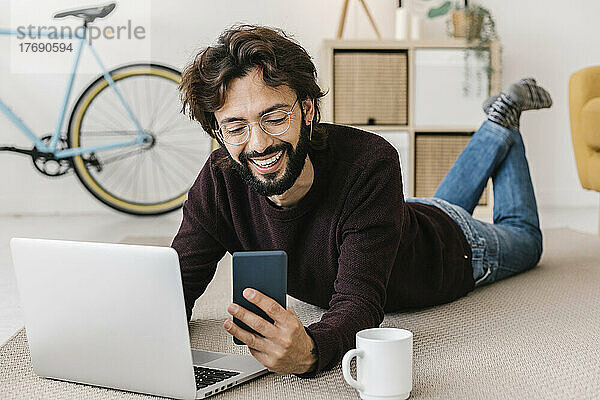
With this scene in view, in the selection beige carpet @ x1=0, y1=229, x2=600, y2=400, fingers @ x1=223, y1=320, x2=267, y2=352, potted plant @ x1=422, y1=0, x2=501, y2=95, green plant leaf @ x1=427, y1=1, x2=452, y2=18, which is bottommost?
beige carpet @ x1=0, y1=229, x2=600, y2=400

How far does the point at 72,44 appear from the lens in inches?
154

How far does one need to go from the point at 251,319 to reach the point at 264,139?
32cm

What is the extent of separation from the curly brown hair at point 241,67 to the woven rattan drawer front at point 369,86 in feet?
7.65

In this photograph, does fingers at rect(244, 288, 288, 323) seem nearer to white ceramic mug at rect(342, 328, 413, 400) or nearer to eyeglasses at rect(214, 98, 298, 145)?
white ceramic mug at rect(342, 328, 413, 400)

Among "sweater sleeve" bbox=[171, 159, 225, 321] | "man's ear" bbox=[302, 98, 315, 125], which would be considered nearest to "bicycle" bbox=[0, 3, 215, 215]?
"sweater sleeve" bbox=[171, 159, 225, 321]

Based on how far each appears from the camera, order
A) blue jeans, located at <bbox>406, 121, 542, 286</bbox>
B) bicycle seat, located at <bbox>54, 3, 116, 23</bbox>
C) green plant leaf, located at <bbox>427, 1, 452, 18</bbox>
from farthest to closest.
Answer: green plant leaf, located at <bbox>427, 1, 452, 18</bbox>, bicycle seat, located at <bbox>54, 3, 116, 23</bbox>, blue jeans, located at <bbox>406, 121, 542, 286</bbox>

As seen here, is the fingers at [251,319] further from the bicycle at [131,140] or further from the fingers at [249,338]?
the bicycle at [131,140]

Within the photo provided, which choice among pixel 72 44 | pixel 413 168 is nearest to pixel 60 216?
pixel 72 44

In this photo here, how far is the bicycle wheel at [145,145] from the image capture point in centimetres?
392

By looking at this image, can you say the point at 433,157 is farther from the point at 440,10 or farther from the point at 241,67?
the point at 241,67

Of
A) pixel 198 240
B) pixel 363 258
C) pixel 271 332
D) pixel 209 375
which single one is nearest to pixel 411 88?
pixel 198 240

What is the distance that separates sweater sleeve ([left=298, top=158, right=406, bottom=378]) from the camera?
1.25m

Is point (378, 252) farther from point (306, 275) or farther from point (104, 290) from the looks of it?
point (104, 290)

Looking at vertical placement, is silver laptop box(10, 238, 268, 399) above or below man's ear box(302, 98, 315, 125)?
below
